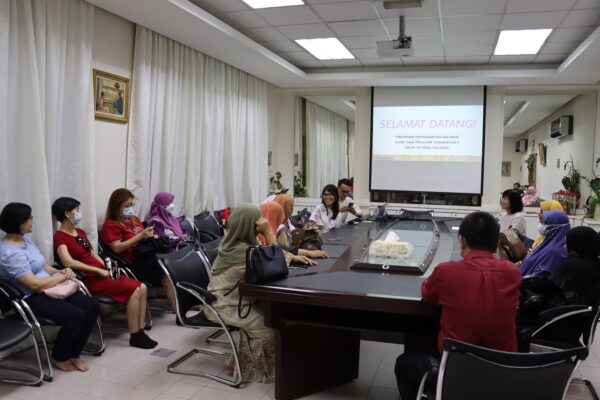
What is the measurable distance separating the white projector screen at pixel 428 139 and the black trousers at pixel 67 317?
5775 mm

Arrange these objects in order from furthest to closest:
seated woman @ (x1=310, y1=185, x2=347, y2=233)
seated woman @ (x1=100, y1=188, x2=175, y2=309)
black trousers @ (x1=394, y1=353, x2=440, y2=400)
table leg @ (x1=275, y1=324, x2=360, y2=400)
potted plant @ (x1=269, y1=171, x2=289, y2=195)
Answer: potted plant @ (x1=269, y1=171, x2=289, y2=195) → seated woman @ (x1=310, y1=185, x2=347, y2=233) → seated woman @ (x1=100, y1=188, x2=175, y2=309) → table leg @ (x1=275, y1=324, x2=360, y2=400) → black trousers @ (x1=394, y1=353, x2=440, y2=400)

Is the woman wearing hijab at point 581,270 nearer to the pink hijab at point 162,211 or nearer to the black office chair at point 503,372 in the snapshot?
the black office chair at point 503,372

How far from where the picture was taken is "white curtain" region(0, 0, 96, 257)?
3521mm

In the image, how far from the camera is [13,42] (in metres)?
3.52

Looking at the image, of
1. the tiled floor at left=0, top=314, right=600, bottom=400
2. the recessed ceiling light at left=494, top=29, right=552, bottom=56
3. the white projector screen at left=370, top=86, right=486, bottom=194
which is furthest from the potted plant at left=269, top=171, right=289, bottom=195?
the tiled floor at left=0, top=314, right=600, bottom=400

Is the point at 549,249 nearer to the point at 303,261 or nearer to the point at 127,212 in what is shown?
the point at 303,261

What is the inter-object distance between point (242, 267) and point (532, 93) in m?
6.72

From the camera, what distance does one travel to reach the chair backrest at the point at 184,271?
3.22m

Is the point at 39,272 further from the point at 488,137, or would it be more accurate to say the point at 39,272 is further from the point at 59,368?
the point at 488,137

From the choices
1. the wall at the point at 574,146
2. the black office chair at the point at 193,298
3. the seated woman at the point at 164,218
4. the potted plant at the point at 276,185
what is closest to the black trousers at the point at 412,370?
the black office chair at the point at 193,298

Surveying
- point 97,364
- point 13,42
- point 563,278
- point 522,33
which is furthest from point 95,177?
point 522,33

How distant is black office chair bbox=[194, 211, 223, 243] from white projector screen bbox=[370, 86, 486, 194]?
326 cm

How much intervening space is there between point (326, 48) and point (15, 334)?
4.94 meters

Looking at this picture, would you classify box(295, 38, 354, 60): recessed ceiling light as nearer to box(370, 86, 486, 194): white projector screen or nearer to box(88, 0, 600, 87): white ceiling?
box(88, 0, 600, 87): white ceiling
